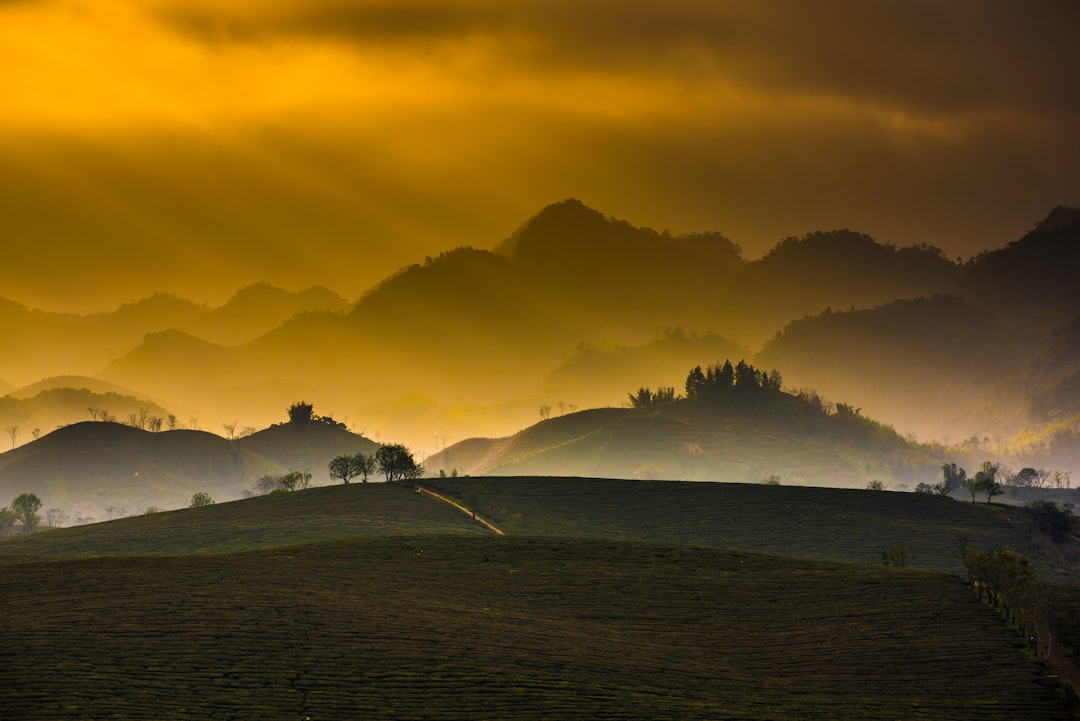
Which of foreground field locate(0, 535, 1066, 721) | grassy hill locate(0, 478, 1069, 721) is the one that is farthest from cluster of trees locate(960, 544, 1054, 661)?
foreground field locate(0, 535, 1066, 721)

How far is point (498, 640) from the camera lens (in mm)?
112625

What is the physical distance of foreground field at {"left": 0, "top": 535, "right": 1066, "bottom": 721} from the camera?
307 ft

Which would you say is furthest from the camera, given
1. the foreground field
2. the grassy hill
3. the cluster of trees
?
the cluster of trees

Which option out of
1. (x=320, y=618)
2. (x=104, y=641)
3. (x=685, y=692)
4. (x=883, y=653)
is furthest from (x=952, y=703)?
(x=104, y=641)

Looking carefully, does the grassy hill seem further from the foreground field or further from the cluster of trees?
the cluster of trees

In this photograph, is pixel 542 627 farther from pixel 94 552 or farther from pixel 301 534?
pixel 94 552

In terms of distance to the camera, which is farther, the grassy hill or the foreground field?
the grassy hill

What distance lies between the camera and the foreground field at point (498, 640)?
93438 millimetres

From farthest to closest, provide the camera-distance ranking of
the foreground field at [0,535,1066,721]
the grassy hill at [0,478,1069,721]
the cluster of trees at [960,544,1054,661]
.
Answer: the cluster of trees at [960,544,1054,661]
the grassy hill at [0,478,1069,721]
the foreground field at [0,535,1066,721]

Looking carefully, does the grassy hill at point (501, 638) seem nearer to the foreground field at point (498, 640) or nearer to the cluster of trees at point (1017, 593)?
the foreground field at point (498, 640)

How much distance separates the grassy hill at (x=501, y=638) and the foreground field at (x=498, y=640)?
32 cm

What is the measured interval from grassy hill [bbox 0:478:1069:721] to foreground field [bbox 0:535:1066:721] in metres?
0.32

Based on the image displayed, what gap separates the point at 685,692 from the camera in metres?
100

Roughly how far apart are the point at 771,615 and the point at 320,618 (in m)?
51.7
